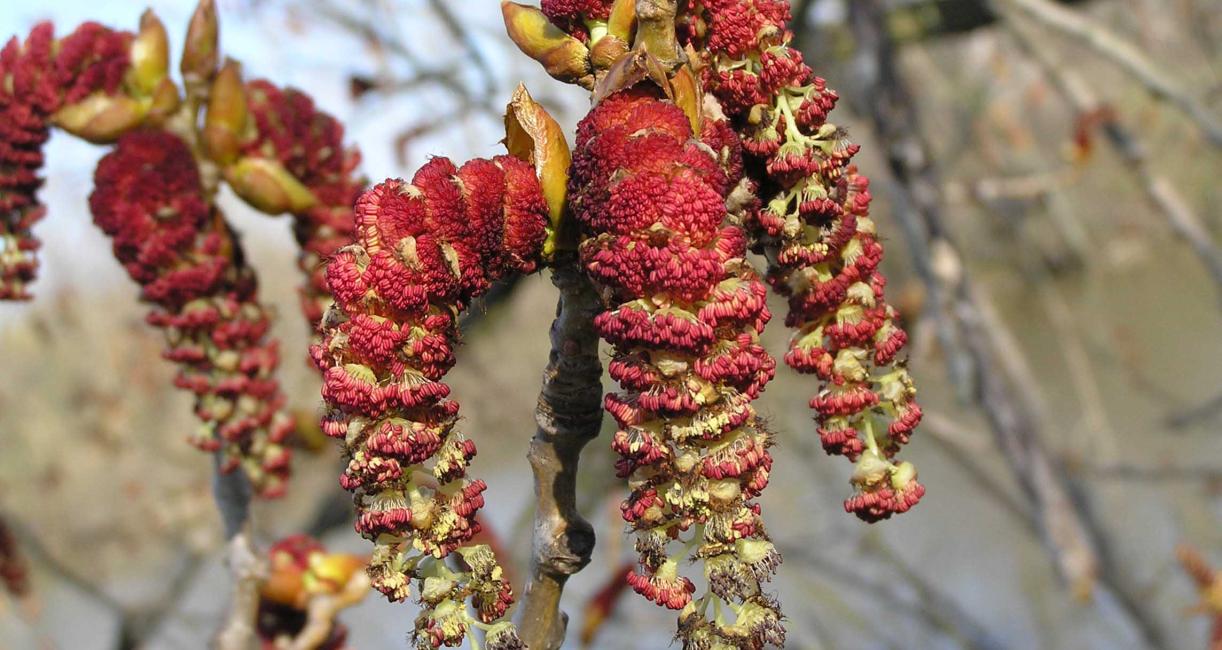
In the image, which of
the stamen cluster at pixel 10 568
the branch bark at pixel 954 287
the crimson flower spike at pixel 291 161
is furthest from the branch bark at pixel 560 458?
the branch bark at pixel 954 287

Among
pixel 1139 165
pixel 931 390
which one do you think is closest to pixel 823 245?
pixel 1139 165

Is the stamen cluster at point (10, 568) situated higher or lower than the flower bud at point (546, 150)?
higher

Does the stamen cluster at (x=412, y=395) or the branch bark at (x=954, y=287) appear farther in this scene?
the branch bark at (x=954, y=287)

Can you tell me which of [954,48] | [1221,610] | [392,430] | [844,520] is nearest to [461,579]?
[392,430]

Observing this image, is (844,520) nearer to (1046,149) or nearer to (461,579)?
(461,579)

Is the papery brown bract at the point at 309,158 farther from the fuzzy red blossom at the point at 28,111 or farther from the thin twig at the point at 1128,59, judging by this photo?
the thin twig at the point at 1128,59

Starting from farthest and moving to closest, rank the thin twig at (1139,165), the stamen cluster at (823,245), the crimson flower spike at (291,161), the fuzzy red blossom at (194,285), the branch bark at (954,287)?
the thin twig at (1139,165), the branch bark at (954,287), the crimson flower spike at (291,161), the fuzzy red blossom at (194,285), the stamen cluster at (823,245)

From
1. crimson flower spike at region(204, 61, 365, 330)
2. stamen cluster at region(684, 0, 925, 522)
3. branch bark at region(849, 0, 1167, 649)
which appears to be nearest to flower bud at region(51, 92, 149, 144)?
crimson flower spike at region(204, 61, 365, 330)

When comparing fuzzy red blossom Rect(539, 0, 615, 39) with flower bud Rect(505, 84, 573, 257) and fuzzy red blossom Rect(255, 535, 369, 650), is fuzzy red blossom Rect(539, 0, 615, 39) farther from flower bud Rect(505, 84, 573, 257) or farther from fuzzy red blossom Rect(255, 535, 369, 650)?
fuzzy red blossom Rect(255, 535, 369, 650)

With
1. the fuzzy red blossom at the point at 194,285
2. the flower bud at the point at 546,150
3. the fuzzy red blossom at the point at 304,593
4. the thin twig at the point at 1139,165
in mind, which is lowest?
the thin twig at the point at 1139,165
